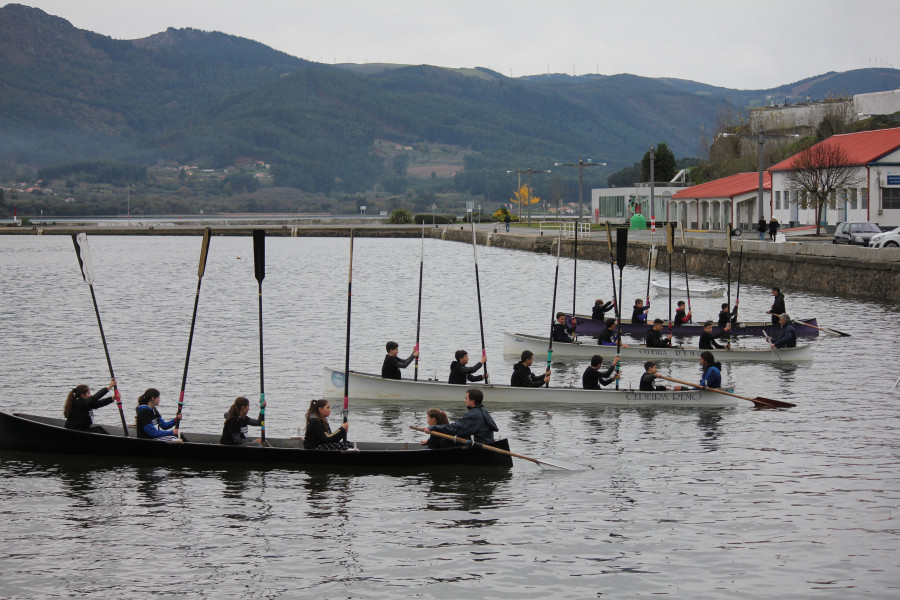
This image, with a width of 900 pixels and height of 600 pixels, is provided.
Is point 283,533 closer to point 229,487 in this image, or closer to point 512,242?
point 229,487

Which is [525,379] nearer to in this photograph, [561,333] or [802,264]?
[561,333]

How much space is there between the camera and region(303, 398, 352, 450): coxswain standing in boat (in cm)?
1903

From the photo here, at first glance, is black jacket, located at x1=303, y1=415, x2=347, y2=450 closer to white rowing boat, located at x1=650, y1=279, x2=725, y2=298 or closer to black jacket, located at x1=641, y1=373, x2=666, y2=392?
black jacket, located at x1=641, y1=373, x2=666, y2=392

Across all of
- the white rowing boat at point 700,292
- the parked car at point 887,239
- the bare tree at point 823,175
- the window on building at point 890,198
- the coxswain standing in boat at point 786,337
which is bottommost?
the coxswain standing in boat at point 786,337

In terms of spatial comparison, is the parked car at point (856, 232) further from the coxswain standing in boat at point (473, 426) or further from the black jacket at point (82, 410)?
the black jacket at point (82, 410)

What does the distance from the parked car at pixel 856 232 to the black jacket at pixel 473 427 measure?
143 feet

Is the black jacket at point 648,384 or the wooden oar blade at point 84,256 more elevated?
the wooden oar blade at point 84,256

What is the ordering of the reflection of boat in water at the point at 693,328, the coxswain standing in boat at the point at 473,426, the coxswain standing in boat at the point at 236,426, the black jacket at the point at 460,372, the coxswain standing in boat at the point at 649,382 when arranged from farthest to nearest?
1. the reflection of boat in water at the point at 693,328
2. the black jacket at the point at 460,372
3. the coxswain standing in boat at the point at 649,382
4. the coxswain standing in boat at the point at 236,426
5. the coxswain standing in boat at the point at 473,426

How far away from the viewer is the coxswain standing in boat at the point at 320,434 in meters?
19.0

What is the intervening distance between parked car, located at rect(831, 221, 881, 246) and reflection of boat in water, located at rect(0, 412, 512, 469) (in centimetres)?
4399

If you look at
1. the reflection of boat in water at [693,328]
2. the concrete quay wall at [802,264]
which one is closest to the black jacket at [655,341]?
the reflection of boat in water at [693,328]

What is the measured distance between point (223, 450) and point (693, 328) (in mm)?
22626

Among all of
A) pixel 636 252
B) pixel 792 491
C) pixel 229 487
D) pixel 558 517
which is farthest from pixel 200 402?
pixel 636 252

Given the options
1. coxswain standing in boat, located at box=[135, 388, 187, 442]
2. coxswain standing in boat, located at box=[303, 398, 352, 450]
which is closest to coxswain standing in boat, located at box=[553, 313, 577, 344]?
coxswain standing in boat, located at box=[303, 398, 352, 450]
